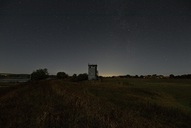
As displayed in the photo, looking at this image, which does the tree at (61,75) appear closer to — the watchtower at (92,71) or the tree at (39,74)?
the tree at (39,74)

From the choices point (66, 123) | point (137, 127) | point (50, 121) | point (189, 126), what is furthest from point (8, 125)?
point (189, 126)

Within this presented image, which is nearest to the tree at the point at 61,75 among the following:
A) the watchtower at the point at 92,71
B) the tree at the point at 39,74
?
the tree at the point at 39,74

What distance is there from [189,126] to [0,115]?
32.8 ft

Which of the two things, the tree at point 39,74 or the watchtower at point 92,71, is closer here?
the watchtower at point 92,71

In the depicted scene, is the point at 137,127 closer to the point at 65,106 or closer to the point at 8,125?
the point at 65,106

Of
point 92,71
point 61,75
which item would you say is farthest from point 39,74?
point 92,71

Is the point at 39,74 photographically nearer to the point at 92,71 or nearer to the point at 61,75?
the point at 61,75

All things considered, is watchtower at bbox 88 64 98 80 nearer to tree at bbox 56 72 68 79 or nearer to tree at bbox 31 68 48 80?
tree at bbox 56 72 68 79

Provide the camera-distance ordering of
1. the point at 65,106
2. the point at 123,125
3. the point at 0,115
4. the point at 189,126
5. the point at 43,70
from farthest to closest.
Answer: the point at 43,70 < the point at 189,126 < the point at 65,106 < the point at 0,115 < the point at 123,125

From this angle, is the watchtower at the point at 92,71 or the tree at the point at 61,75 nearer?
the watchtower at the point at 92,71

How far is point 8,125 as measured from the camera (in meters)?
6.26

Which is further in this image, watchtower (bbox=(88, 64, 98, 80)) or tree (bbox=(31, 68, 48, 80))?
tree (bbox=(31, 68, 48, 80))

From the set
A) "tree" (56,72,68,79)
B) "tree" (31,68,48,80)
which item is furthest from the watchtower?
"tree" (31,68,48,80)

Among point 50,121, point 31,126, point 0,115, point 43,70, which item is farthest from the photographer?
point 43,70
